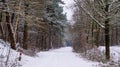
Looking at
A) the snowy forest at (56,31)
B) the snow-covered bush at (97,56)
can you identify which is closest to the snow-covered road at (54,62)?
the snowy forest at (56,31)

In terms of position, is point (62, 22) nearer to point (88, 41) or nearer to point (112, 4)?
point (88, 41)

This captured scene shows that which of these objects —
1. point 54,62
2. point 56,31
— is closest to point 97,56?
point 54,62

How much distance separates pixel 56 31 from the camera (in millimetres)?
52500

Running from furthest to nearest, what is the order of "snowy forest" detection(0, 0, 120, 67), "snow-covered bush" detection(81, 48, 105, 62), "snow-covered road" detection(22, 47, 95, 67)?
"snow-covered bush" detection(81, 48, 105, 62) < "snowy forest" detection(0, 0, 120, 67) < "snow-covered road" detection(22, 47, 95, 67)

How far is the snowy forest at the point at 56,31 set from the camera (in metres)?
17.5

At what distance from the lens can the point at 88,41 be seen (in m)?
39.2

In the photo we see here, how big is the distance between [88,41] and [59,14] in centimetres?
1211

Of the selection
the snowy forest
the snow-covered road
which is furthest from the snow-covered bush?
the snow-covered road

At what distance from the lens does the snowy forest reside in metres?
17.5

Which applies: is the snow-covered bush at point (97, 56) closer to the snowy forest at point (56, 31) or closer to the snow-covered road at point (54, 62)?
the snowy forest at point (56, 31)

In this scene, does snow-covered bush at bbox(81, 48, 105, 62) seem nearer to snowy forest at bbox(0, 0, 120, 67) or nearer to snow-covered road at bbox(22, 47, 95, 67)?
snowy forest at bbox(0, 0, 120, 67)

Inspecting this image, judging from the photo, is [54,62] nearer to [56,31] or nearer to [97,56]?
[97,56]

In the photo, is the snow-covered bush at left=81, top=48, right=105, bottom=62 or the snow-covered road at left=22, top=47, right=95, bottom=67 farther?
the snow-covered bush at left=81, top=48, right=105, bottom=62

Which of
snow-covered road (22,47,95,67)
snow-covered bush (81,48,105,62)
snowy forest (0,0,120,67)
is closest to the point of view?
snow-covered road (22,47,95,67)
